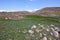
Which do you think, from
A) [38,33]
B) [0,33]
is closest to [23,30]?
[38,33]

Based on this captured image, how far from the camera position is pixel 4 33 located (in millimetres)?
20688

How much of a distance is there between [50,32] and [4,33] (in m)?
6.55

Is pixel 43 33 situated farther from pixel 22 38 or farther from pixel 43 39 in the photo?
pixel 22 38

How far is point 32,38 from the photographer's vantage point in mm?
19984

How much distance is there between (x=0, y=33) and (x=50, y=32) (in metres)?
7.09

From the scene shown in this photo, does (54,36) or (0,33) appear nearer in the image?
(0,33)

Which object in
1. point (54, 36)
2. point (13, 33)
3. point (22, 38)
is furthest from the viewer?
point (54, 36)

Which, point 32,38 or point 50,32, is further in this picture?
point 50,32

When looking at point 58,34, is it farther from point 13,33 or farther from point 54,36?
point 13,33

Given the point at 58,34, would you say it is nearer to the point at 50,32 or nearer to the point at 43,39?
the point at 50,32

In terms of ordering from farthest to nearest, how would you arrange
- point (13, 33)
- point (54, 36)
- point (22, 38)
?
1. point (54, 36)
2. point (13, 33)
3. point (22, 38)

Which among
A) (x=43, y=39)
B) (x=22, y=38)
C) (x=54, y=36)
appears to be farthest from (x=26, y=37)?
(x=54, y=36)

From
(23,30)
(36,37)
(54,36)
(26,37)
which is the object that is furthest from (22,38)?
(54,36)

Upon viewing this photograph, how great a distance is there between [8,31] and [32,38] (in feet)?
11.5
